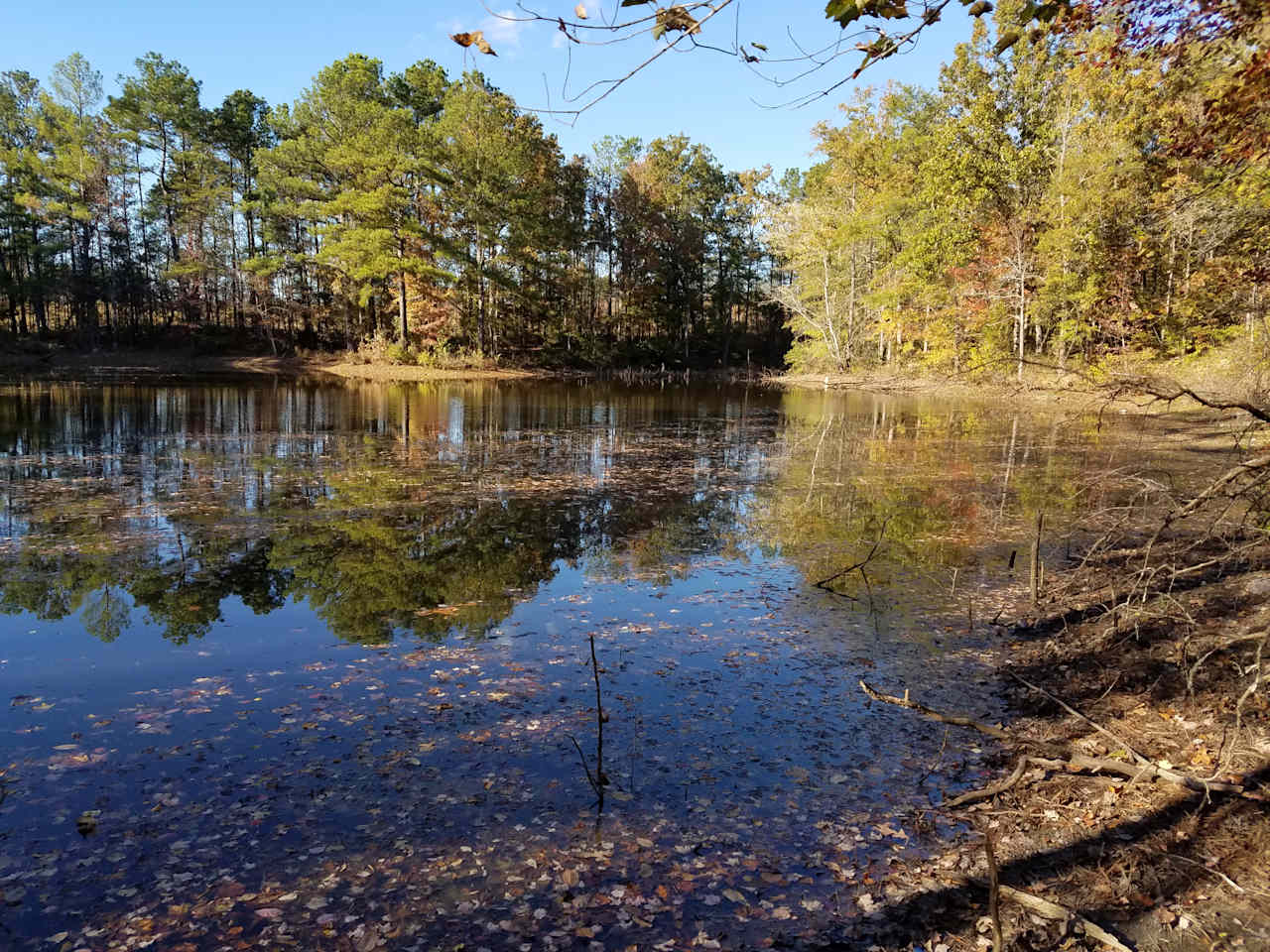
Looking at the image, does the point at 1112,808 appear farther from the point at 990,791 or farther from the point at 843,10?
the point at 843,10

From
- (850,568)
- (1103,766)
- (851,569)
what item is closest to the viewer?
(1103,766)

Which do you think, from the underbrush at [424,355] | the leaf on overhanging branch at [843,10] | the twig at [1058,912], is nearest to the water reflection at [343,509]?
the twig at [1058,912]

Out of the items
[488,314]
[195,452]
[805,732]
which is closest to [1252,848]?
[805,732]

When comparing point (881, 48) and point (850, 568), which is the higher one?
point (881, 48)

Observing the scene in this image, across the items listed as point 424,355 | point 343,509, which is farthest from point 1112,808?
point 424,355

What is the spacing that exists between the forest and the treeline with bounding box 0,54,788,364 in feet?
0.69

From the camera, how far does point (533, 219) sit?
48.8 meters

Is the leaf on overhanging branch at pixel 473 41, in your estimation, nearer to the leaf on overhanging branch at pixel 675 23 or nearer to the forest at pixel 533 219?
the leaf on overhanging branch at pixel 675 23

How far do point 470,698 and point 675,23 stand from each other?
4.85m

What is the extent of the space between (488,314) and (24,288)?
91.6ft

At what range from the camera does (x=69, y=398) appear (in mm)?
27812

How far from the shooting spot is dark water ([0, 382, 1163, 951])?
3.73 m

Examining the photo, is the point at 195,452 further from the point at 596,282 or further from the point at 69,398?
the point at 596,282

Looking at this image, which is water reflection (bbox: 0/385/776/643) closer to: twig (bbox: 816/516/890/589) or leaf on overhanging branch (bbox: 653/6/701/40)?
twig (bbox: 816/516/890/589)
